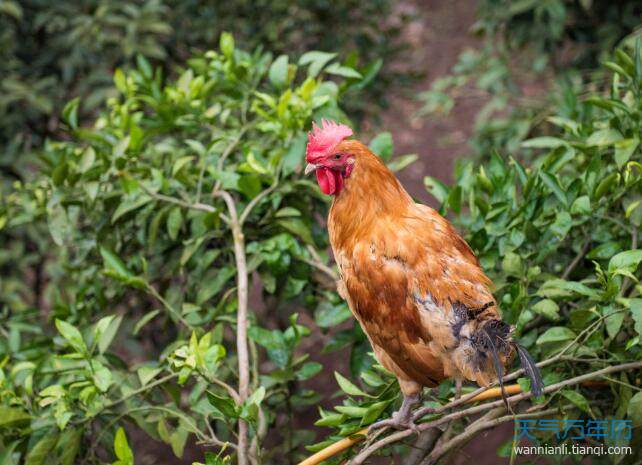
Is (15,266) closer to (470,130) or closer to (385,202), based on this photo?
(385,202)

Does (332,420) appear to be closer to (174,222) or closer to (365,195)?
(365,195)

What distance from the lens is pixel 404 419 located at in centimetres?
191

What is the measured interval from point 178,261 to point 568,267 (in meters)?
1.29

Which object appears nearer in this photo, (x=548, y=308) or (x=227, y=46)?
(x=548, y=308)

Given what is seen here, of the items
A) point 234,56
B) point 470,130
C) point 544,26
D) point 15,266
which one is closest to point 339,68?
point 234,56

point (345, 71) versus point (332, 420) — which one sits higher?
point (345, 71)

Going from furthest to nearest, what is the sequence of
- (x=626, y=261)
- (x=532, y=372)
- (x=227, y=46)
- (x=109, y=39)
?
(x=109, y=39) → (x=227, y=46) → (x=626, y=261) → (x=532, y=372)

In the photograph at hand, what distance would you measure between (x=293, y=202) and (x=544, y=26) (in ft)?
7.65

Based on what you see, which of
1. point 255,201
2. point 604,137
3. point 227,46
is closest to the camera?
point 604,137

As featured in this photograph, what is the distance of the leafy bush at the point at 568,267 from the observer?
1877 mm

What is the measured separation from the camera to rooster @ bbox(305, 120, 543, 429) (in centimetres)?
185

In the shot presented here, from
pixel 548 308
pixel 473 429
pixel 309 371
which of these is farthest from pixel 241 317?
pixel 548 308

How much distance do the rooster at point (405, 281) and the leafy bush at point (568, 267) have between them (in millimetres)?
120

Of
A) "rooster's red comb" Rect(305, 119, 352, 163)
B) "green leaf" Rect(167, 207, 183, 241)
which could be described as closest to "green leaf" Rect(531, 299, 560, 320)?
"rooster's red comb" Rect(305, 119, 352, 163)
